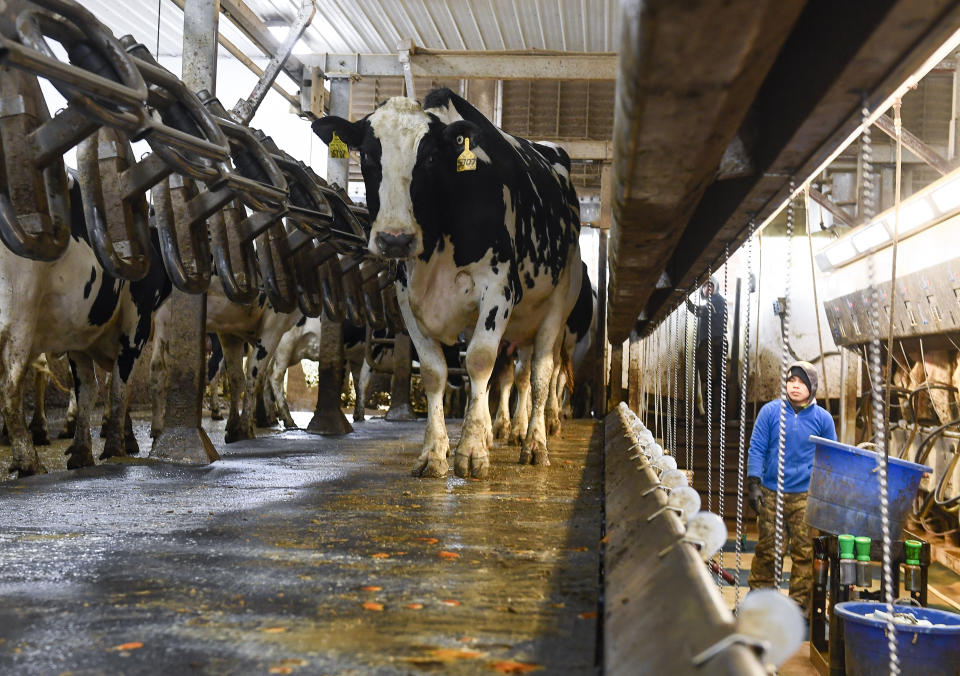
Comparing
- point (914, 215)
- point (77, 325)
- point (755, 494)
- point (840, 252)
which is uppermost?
point (840, 252)

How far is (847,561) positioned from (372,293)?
14.9 feet

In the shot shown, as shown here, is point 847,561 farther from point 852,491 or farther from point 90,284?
point 90,284

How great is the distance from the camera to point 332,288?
6.81 metres

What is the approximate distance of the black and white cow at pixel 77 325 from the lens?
4.77 m

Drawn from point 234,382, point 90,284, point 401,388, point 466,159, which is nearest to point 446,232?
point 466,159

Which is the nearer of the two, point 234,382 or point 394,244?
point 394,244

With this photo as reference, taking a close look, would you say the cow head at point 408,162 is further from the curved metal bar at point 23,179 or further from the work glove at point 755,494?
the work glove at point 755,494

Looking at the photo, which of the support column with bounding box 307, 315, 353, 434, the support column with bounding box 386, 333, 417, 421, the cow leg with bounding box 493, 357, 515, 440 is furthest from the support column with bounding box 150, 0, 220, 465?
the support column with bounding box 386, 333, 417, 421

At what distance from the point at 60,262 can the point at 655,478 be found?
3.95 metres

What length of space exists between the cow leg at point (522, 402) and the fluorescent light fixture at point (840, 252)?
20.3 feet

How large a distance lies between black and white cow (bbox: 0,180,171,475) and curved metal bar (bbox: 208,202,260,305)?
2.45ft

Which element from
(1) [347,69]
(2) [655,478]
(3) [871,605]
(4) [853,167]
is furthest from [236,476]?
(4) [853,167]

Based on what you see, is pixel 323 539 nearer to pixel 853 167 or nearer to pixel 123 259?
pixel 123 259

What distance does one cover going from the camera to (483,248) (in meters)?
4.79
